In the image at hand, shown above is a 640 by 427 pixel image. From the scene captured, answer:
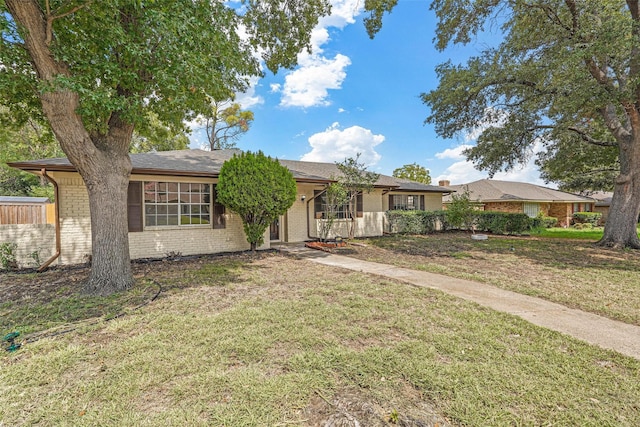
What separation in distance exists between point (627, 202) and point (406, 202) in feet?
28.1

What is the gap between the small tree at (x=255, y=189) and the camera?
8719mm

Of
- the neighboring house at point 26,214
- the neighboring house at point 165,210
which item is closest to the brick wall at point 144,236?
the neighboring house at point 165,210

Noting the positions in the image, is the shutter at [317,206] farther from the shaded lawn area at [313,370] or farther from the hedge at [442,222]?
the shaded lawn area at [313,370]

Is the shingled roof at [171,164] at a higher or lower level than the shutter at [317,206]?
higher

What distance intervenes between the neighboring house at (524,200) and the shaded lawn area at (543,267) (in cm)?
1239

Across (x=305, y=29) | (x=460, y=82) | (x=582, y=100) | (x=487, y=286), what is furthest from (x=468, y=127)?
(x=487, y=286)

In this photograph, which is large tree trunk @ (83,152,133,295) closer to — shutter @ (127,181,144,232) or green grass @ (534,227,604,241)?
shutter @ (127,181,144,232)

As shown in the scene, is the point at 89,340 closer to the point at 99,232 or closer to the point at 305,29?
the point at 99,232

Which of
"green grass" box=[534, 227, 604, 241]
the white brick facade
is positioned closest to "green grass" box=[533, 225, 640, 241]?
"green grass" box=[534, 227, 604, 241]

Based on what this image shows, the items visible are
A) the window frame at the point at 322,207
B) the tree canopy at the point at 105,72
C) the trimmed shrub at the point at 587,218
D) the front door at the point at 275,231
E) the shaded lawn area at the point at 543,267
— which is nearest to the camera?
the tree canopy at the point at 105,72

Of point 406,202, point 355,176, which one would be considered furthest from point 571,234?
point 355,176

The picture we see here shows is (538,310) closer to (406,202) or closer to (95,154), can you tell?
(95,154)

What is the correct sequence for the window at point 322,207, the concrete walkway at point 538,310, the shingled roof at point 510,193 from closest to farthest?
the concrete walkway at point 538,310, the window at point 322,207, the shingled roof at point 510,193

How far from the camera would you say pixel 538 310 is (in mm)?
4527
